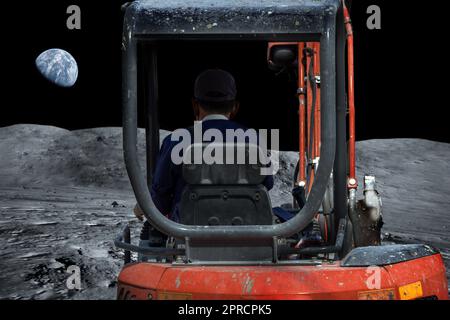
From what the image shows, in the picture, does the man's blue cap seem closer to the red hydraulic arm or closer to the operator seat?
the operator seat

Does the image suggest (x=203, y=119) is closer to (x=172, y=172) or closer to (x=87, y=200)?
(x=172, y=172)

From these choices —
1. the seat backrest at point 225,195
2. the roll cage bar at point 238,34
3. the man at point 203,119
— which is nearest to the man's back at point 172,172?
the man at point 203,119

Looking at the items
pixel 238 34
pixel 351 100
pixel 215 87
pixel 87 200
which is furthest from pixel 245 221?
pixel 87 200

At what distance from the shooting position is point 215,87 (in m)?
2.91

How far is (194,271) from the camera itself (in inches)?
99.3

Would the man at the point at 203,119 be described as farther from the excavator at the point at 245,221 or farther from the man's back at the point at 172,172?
the excavator at the point at 245,221

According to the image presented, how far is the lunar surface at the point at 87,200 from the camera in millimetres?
6336

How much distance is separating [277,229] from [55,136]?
18506mm

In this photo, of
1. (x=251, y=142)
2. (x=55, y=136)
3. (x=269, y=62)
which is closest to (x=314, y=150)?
(x=269, y=62)

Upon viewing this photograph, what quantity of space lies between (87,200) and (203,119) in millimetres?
10365

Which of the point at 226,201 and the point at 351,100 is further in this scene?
the point at 351,100

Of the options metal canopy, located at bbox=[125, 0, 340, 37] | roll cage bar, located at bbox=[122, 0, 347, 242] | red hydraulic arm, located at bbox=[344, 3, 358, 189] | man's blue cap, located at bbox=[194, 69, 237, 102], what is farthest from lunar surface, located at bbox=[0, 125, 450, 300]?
metal canopy, located at bbox=[125, 0, 340, 37]

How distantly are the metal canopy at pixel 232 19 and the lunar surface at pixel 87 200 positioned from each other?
11.2 ft
